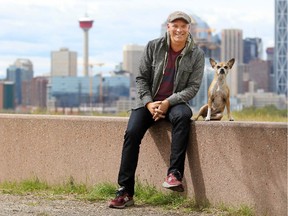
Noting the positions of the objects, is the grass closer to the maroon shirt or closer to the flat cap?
the maroon shirt

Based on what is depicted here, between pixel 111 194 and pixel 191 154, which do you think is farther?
pixel 111 194

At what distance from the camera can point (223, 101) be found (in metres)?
7.03

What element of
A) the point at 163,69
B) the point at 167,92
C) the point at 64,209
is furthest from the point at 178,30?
the point at 64,209

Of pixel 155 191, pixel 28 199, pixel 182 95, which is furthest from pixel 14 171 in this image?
pixel 182 95

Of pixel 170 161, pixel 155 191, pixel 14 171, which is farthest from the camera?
pixel 14 171

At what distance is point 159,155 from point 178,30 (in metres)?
1.12

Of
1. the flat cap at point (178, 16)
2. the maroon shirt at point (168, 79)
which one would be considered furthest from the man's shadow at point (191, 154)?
the flat cap at point (178, 16)

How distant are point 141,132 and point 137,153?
0.19m

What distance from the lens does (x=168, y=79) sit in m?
6.95

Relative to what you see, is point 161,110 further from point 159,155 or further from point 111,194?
point 111,194

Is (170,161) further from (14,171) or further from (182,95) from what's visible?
(14,171)

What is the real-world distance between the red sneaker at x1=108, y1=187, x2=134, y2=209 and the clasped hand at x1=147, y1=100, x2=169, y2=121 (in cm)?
67

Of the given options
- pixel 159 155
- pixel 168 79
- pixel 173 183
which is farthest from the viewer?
pixel 159 155

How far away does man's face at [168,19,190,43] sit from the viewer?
22.4 feet
